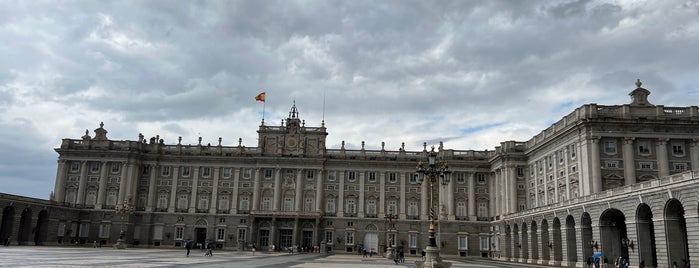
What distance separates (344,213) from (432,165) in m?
58.7

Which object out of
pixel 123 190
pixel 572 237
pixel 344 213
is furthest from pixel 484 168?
pixel 123 190

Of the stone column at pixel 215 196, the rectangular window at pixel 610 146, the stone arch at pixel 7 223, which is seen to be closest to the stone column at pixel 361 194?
the stone column at pixel 215 196

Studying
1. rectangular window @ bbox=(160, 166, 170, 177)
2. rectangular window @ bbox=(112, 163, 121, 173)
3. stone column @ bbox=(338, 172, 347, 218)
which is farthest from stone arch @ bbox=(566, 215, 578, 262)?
rectangular window @ bbox=(112, 163, 121, 173)

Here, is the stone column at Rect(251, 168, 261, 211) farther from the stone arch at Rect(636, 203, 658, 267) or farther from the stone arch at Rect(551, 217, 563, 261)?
the stone arch at Rect(636, 203, 658, 267)

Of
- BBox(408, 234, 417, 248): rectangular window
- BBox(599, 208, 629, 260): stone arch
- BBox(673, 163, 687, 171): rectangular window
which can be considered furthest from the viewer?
BBox(408, 234, 417, 248): rectangular window

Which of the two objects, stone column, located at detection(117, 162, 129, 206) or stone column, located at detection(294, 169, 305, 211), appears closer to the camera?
Answer: stone column, located at detection(117, 162, 129, 206)

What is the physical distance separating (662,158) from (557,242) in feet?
45.5

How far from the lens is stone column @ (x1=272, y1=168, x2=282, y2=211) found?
90312 mm

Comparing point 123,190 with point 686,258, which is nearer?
point 686,258

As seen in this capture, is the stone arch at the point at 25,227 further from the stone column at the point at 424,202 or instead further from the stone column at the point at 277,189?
the stone column at the point at 424,202

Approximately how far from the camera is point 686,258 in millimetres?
42500

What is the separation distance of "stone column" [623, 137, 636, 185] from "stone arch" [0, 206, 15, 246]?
7343cm

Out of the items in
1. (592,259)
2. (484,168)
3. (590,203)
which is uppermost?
(484,168)

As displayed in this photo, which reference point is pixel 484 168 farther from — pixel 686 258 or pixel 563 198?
pixel 686 258
